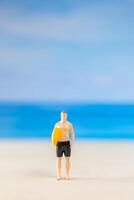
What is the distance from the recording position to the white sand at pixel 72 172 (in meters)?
4.92

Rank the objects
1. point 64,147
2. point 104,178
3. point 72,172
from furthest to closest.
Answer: point 72,172 → point 104,178 → point 64,147

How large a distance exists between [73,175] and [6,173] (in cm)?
70

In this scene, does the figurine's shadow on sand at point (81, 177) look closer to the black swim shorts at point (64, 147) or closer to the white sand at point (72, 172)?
the white sand at point (72, 172)

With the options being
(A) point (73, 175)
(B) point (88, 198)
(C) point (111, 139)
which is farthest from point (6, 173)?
(C) point (111, 139)

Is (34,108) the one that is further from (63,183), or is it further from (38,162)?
(63,183)

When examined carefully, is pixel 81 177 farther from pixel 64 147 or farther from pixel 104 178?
pixel 64 147

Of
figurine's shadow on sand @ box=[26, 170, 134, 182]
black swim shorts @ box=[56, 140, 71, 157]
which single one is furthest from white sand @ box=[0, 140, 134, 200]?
black swim shorts @ box=[56, 140, 71, 157]

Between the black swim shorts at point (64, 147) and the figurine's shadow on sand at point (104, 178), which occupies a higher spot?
the black swim shorts at point (64, 147)

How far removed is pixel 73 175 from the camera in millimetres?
6000

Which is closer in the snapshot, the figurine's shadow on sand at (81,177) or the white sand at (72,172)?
the white sand at (72,172)

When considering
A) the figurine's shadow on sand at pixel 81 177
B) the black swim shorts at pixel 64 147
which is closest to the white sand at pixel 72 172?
the figurine's shadow on sand at pixel 81 177

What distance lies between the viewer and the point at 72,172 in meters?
6.21

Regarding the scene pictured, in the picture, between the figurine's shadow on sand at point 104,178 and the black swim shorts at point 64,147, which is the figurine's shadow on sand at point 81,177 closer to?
the figurine's shadow on sand at point 104,178

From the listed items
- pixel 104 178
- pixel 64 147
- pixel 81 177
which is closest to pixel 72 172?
pixel 81 177
